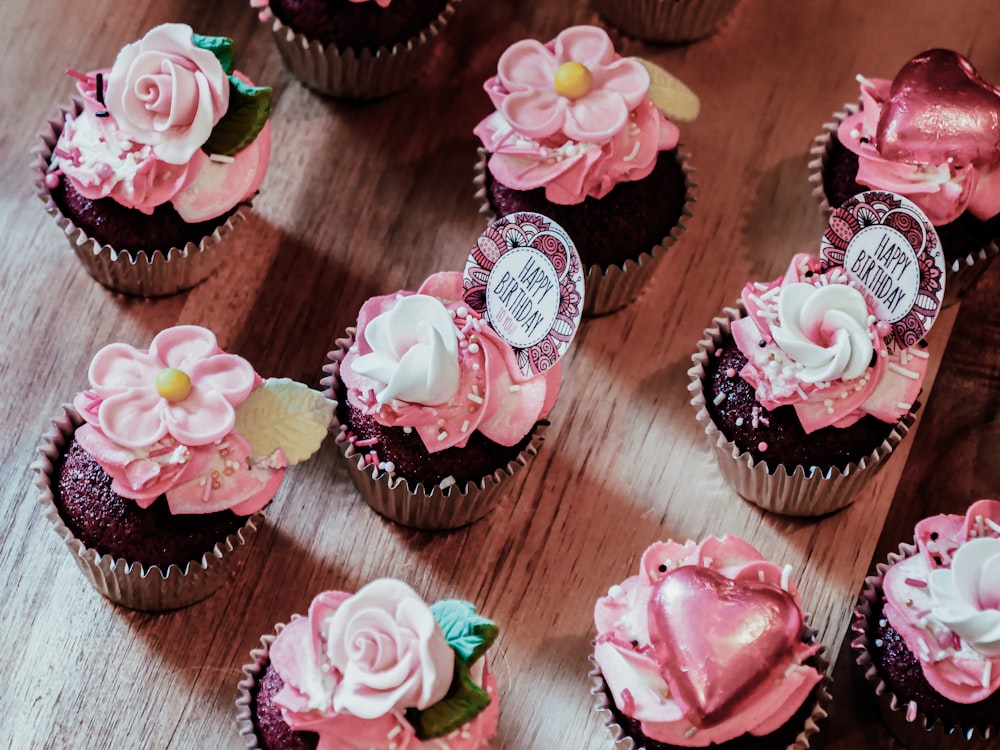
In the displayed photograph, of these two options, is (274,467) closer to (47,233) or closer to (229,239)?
(229,239)

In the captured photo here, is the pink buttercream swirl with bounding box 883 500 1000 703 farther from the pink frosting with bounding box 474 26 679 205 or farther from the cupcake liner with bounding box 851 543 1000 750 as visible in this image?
the pink frosting with bounding box 474 26 679 205

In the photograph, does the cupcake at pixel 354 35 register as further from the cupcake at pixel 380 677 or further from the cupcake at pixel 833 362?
the cupcake at pixel 380 677

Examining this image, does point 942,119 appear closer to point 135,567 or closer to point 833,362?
point 833,362

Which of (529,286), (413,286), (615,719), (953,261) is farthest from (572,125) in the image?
(615,719)

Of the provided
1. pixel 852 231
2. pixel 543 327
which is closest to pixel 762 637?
pixel 543 327

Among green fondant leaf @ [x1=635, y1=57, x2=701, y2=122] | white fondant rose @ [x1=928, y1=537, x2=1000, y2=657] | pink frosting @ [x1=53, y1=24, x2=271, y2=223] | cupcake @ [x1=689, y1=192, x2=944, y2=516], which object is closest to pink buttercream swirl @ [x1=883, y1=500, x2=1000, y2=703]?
white fondant rose @ [x1=928, y1=537, x2=1000, y2=657]
